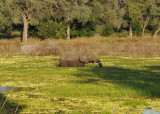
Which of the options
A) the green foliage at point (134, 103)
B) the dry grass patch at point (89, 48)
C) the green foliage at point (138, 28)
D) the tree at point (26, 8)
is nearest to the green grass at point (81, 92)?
the green foliage at point (134, 103)

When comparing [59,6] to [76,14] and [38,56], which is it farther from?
[38,56]

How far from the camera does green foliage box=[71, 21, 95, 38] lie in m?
58.3

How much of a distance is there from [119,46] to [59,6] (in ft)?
49.2

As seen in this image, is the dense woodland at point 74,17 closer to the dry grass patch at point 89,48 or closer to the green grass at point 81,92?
the dry grass patch at point 89,48

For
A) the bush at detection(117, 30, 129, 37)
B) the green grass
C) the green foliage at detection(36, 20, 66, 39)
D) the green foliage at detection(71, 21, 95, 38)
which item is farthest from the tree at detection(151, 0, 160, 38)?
the green grass

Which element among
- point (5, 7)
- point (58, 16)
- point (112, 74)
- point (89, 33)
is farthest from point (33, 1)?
point (112, 74)

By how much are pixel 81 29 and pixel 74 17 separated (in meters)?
5.82

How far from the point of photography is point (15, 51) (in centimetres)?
3509

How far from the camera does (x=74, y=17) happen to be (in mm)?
53344

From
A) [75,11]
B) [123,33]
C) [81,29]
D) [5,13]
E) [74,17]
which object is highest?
[75,11]

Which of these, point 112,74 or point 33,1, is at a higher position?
point 33,1

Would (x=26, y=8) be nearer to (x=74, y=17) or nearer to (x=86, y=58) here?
(x=74, y=17)

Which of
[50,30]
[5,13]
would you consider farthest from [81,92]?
[50,30]

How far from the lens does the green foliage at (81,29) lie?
58281mm
